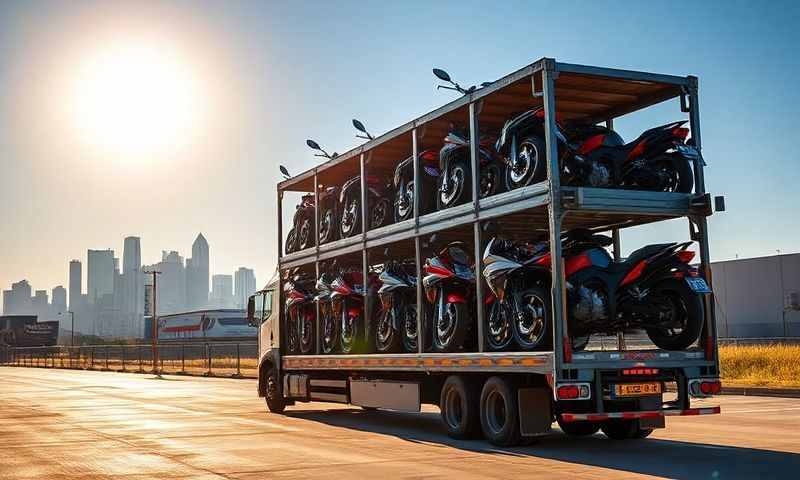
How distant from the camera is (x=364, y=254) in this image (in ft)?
51.9

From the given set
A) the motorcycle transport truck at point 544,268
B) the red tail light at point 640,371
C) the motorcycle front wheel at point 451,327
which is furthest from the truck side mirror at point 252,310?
the red tail light at point 640,371

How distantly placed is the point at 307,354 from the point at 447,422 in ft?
17.8

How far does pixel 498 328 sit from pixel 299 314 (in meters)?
7.05

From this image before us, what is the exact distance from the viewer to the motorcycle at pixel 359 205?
1589 centimetres

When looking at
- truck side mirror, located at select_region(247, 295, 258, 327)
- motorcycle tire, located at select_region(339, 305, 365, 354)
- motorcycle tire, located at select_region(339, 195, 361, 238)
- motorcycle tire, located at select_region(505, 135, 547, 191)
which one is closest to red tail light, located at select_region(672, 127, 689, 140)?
motorcycle tire, located at select_region(505, 135, 547, 191)

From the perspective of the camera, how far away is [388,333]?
49.6ft

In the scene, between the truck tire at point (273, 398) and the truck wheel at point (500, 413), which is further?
the truck tire at point (273, 398)

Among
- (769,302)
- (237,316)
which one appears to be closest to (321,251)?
(769,302)

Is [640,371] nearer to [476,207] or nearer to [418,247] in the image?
[476,207]

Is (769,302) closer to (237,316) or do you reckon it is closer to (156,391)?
(156,391)

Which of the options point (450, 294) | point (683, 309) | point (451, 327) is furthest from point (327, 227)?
point (683, 309)

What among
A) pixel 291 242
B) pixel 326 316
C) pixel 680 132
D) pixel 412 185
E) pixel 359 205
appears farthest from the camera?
pixel 291 242

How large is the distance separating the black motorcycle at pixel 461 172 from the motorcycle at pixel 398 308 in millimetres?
1438

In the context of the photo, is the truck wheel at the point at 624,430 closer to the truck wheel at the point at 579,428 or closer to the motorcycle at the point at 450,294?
the truck wheel at the point at 579,428
